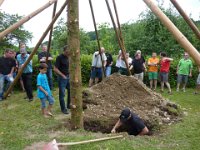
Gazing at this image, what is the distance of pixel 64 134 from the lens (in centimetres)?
632

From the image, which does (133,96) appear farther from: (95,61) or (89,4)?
(95,61)

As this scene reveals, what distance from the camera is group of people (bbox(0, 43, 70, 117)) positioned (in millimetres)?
A: 7996

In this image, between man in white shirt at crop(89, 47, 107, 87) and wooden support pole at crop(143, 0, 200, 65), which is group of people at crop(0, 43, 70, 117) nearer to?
man in white shirt at crop(89, 47, 107, 87)

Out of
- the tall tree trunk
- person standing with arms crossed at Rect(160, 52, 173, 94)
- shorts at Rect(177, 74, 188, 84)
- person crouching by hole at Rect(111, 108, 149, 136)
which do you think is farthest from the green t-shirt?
the tall tree trunk

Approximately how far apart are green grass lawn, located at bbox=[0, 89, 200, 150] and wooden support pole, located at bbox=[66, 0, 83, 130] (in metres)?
0.32

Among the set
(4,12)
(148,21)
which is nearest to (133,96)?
(148,21)

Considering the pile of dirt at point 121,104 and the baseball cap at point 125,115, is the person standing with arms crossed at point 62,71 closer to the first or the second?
the pile of dirt at point 121,104

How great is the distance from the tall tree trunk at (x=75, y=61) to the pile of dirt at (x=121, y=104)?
0.82 metres

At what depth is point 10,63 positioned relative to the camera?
431 inches

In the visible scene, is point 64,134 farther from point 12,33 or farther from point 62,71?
point 12,33

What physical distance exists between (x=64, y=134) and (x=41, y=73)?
2.16 metres

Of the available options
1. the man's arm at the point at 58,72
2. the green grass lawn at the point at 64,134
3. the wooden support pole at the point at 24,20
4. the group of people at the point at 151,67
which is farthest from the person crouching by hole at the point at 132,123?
the group of people at the point at 151,67

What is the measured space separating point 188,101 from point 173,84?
379 centimetres

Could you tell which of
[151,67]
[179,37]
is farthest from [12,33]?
[179,37]
